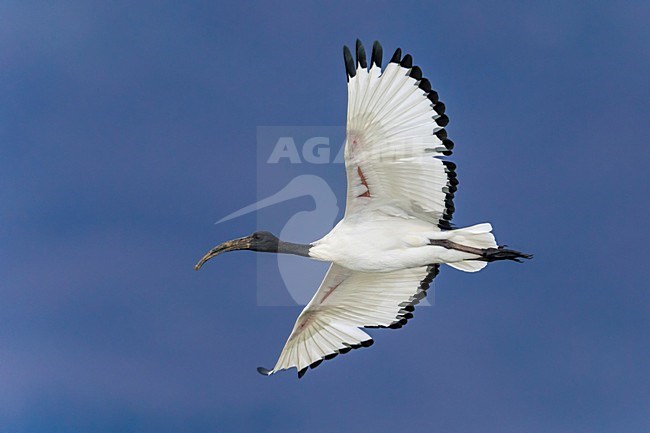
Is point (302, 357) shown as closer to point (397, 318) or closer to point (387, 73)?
point (397, 318)

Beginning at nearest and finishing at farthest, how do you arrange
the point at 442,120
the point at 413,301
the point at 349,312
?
1. the point at 442,120
2. the point at 413,301
3. the point at 349,312

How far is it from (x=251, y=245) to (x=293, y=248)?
0.84 meters

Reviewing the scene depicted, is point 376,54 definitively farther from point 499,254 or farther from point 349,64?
point 499,254

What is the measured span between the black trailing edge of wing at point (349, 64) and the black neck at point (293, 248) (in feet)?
9.14

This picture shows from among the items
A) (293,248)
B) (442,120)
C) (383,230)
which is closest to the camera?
(442,120)

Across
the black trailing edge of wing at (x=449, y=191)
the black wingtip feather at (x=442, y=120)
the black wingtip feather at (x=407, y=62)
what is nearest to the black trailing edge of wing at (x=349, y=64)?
the black wingtip feather at (x=407, y=62)

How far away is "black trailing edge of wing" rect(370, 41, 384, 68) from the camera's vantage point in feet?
43.6

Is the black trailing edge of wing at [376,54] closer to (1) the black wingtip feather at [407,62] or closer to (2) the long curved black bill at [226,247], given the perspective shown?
(1) the black wingtip feather at [407,62]

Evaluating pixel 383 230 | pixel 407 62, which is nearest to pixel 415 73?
pixel 407 62

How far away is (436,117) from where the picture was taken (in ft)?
44.8

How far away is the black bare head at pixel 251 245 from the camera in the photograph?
51.2ft

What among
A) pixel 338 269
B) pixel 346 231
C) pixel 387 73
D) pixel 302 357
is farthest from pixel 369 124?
pixel 302 357

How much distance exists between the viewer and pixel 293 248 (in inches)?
597

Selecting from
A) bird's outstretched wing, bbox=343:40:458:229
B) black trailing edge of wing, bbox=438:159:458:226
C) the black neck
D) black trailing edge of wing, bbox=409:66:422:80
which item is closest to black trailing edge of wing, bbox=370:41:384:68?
bird's outstretched wing, bbox=343:40:458:229
